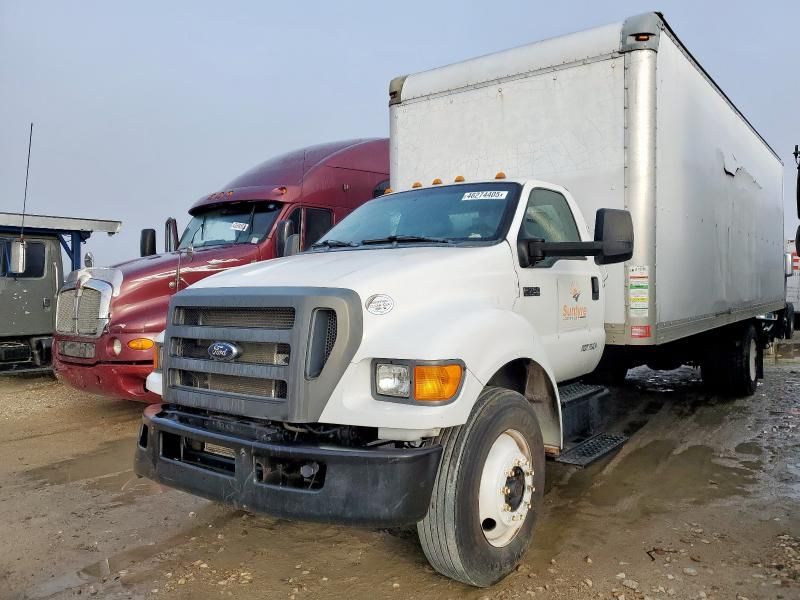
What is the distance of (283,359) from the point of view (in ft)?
9.79

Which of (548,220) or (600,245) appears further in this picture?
(548,220)

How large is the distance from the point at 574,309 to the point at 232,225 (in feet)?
15.5

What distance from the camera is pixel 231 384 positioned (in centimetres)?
320

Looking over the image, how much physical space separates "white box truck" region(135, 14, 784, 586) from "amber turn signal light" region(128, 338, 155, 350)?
2.49 metres

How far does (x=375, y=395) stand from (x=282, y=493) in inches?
22.9

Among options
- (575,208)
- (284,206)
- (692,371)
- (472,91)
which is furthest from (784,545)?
(692,371)

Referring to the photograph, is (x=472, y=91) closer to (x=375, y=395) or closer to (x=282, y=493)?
(x=375, y=395)

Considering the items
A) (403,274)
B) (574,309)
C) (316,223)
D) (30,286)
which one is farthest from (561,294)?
(30,286)

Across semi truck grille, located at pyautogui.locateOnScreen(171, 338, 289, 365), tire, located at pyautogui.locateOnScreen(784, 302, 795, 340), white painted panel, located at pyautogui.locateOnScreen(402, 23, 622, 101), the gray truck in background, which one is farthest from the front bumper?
tire, located at pyautogui.locateOnScreen(784, 302, 795, 340)

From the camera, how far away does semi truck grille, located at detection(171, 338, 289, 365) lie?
300cm

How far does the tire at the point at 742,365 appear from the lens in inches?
310

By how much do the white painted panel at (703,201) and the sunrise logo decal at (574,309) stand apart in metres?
0.85

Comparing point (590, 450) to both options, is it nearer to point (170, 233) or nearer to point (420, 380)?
point (420, 380)

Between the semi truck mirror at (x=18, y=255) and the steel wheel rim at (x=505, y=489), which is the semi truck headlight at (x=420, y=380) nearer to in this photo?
the steel wheel rim at (x=505, y=489)
